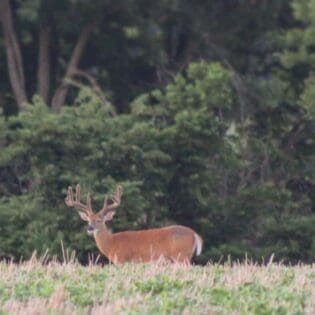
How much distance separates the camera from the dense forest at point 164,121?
80.0 feet

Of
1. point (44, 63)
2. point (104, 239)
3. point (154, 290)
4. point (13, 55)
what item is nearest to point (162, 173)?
point (13, 55)

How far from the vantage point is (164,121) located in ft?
84.8

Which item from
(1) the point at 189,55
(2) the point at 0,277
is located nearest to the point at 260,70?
(1) the point at 189,55

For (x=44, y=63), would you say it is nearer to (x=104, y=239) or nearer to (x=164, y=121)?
(x=164, y=121)

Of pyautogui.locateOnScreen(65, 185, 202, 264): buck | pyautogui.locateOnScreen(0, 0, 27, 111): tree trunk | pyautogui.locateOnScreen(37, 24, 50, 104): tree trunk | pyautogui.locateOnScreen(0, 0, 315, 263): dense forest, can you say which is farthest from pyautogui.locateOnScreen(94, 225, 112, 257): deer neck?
pyautogui.locateOnScreen(37, 24, 50, 104): tree trunk

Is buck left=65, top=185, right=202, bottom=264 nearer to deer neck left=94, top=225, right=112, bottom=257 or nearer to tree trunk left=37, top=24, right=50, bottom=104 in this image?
deer neck left=94, top=225, right=112, bottom=257

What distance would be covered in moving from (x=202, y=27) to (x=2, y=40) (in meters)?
3.63

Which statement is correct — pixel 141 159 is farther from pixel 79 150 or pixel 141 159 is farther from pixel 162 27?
pixel 162 27

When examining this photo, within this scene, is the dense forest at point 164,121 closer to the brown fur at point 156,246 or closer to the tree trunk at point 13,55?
the tree trunk at point 13,55

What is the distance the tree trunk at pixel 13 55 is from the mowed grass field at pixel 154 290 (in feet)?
44.0

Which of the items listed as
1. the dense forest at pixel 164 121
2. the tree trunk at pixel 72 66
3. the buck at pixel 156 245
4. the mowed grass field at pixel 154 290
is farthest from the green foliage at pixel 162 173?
the mowed grass field at pixel 154 290

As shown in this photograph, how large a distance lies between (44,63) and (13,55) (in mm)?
780

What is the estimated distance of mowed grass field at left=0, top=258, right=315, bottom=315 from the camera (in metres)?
12.0

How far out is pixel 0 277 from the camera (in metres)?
13.7
